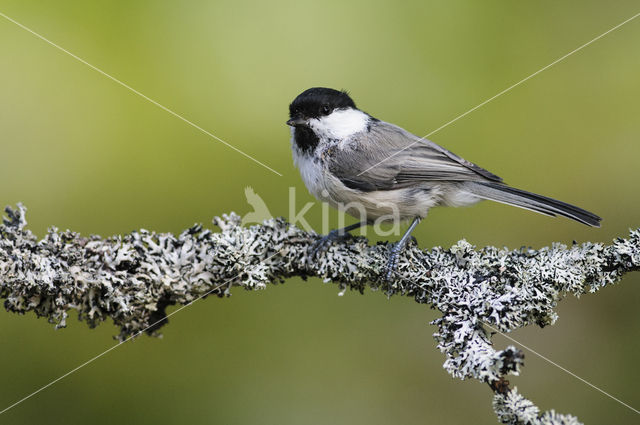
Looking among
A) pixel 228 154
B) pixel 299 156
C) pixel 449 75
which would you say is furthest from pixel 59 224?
pixel 449 75

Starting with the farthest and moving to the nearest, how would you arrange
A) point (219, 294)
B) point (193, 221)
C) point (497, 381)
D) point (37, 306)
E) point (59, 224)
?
point (193, 221)
point (59, 224)
point (219, 294)
point (37, 306)
point (497, 381)

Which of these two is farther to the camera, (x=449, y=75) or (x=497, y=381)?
(x=449, y=75)

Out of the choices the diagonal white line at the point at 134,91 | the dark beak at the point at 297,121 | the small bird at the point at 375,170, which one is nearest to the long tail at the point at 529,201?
the small bird at the point at 375,170

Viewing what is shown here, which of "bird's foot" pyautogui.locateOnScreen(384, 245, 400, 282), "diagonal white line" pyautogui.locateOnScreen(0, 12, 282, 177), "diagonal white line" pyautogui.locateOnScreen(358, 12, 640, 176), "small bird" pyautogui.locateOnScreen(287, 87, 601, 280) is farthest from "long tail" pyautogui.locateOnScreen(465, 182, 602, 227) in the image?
"diagonal white line" pyautogui.locateOnScreen(0, 12, 282, 177)

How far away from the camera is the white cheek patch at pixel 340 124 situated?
7.54 feet

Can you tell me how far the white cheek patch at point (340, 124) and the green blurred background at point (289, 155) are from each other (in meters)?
0.14

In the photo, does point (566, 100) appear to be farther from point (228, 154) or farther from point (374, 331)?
point (228, 154)

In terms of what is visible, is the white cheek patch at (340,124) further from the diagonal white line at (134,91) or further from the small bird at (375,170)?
the diagonal white line at (134,91)

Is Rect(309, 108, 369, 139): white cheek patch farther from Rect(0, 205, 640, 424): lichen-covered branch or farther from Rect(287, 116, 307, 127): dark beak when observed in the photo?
Rect(0, 205, 640, 424): lichen-covered branch

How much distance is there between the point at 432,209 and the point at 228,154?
3.19ft

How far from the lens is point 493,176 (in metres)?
2.18

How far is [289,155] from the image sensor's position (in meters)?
2.40

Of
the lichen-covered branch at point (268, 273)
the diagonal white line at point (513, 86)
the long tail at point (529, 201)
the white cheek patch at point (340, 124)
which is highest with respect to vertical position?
the diagonal white line at point (513, 86)

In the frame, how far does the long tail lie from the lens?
1.87 meters
